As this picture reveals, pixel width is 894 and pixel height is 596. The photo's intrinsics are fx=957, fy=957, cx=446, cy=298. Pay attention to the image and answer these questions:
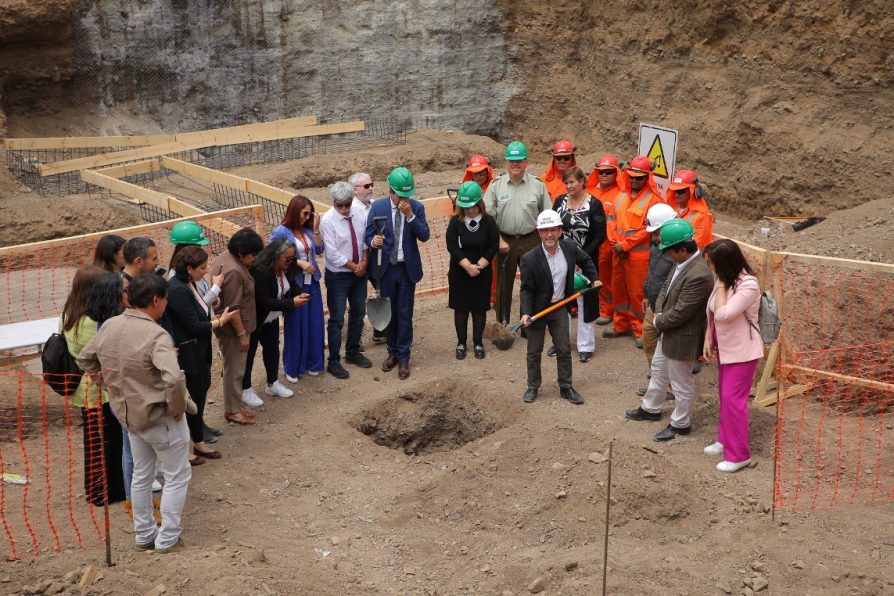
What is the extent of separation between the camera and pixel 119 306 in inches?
243

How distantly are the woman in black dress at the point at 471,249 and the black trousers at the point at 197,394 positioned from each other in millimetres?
2727

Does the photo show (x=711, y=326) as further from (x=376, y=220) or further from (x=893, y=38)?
(x=893, y=38)

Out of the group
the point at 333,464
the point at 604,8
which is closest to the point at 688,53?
the point at 604,8

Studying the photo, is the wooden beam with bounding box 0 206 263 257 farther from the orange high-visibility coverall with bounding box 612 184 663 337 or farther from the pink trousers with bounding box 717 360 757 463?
the pink trousers with bounding box 717 360 757 463

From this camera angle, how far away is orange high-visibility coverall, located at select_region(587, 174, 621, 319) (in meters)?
9.47

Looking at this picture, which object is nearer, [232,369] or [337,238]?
[232,369]

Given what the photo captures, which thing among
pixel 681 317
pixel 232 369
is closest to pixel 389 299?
pixel 232 369

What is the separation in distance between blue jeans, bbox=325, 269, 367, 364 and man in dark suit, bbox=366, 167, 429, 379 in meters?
0.22

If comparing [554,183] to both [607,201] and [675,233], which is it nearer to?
[607,201]

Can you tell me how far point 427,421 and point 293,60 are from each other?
39.5ft

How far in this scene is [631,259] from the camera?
930 cm

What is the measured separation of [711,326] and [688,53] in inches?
443

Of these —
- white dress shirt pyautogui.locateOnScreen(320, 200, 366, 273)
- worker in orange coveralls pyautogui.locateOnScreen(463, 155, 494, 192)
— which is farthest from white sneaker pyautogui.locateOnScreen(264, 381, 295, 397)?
worker in orange coveralls pyautogui.locateOnScreen(463, 155, 494, 192)

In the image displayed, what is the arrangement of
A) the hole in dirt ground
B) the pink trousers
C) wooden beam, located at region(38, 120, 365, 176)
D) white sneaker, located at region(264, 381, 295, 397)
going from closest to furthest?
1. the pink trousers
2. the hole in dirt ground
3. white sneaker, located at region(264, 381, 295, 397)
4. wooden beam, located at region(38, 120, 365, 176)
